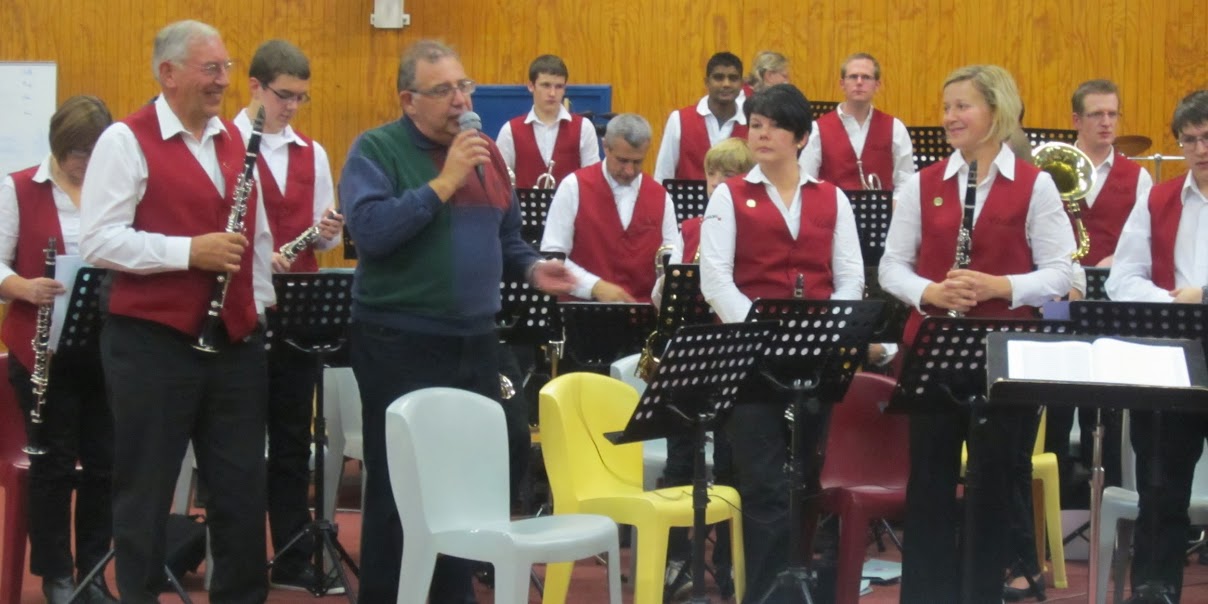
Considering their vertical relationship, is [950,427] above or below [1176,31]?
below

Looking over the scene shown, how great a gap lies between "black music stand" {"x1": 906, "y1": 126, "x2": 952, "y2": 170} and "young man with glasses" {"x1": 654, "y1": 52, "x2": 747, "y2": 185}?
0.99 metres

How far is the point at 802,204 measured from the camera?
4.86 metres

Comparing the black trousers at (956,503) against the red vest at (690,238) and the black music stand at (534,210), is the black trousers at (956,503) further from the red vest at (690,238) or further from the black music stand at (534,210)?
the black music stand at (534,210)

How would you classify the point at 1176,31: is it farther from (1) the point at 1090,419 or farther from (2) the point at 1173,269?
(2) the point at 1173,269

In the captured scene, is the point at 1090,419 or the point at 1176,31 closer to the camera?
the point at 1090,419

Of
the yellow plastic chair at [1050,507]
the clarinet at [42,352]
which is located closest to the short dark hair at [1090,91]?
the yellow plastic chair at [1050,507]

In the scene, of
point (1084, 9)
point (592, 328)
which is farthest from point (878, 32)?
point (592, 328)

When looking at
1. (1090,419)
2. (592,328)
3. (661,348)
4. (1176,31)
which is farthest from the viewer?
(1176,31)

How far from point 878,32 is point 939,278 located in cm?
609

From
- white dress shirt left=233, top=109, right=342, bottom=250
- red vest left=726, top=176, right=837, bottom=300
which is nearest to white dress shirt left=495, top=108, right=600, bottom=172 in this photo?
white dress shirt left=233, top=109, right=342, bottom=250

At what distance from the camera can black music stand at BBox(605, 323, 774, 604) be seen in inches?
161

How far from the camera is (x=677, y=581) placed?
5.21 metres

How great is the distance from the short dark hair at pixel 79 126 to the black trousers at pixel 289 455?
1.00 m

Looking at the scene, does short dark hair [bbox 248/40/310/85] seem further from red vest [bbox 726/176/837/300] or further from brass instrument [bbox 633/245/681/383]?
red vest [bbox 726/176/837/300]
